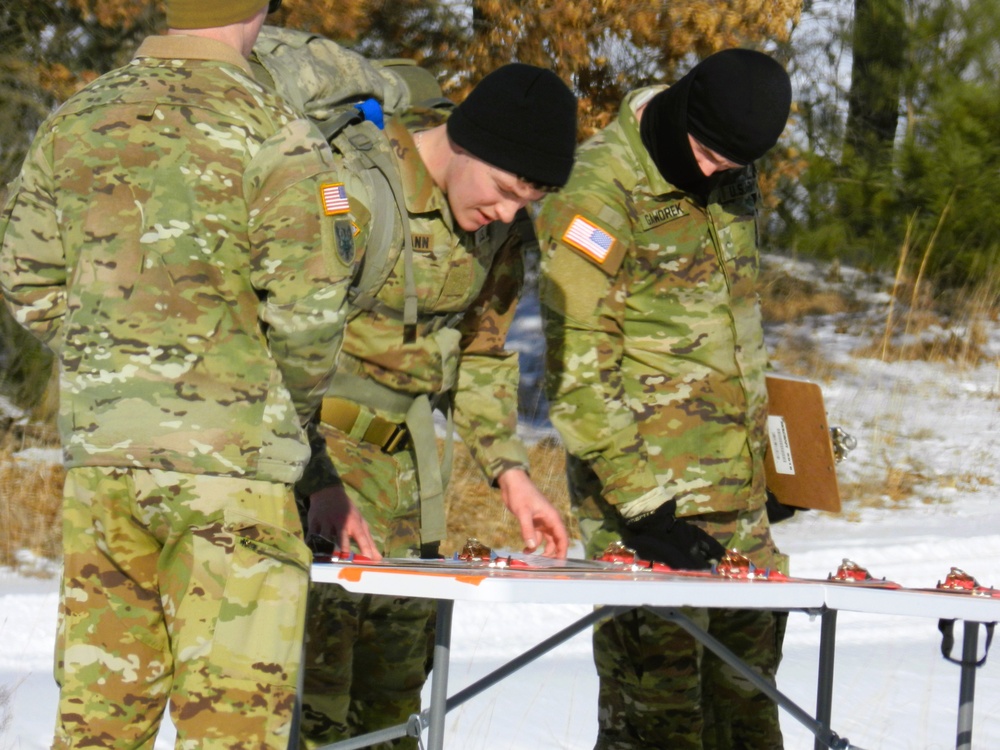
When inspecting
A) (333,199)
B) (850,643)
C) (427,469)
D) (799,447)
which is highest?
(333,199)

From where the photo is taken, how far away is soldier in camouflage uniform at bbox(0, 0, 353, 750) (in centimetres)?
209

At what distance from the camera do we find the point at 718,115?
3.25 m

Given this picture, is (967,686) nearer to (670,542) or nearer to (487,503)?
(670,542)

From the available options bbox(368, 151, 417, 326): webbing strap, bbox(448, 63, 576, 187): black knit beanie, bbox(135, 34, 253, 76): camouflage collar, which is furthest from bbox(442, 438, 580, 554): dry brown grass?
bbox(135, 34, 253, 76): camouflage collar

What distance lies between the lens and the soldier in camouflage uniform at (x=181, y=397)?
2.09m

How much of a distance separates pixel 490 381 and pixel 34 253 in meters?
1.21

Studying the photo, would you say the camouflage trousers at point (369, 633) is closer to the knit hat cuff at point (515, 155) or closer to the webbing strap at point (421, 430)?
the webbing strap at point (421, 430)

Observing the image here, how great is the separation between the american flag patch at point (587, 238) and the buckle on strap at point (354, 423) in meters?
0.61

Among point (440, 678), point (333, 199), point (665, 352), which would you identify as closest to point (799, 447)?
point (665, 352)

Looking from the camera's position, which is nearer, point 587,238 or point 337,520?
point 337,520

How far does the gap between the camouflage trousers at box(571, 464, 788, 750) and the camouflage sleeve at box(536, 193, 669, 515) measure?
0.22 meters

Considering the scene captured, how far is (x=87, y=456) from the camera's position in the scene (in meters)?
2.09

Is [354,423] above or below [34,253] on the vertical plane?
below

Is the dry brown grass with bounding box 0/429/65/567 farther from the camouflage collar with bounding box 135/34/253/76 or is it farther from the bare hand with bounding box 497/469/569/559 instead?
the camouflage collar with bounding box 135/34/253/76
